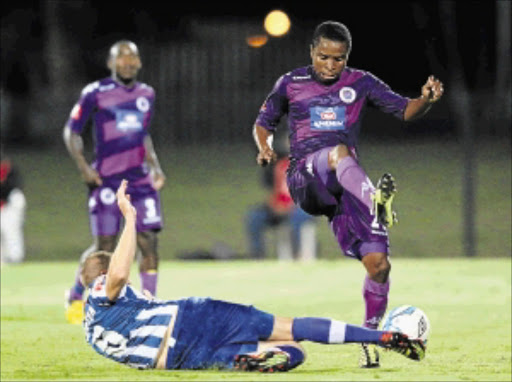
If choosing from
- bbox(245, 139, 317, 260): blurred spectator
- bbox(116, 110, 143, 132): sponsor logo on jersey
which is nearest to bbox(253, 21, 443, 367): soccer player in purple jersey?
bbox(116, 110, 143, 132): sponsor logo on jersey

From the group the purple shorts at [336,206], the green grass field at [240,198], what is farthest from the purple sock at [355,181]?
the green grass field at [240,198]

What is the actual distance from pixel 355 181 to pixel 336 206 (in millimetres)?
504

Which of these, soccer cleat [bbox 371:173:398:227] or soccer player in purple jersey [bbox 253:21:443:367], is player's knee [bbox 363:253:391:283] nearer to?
soccer player in purple jersey [bbox 253:21:443:367]

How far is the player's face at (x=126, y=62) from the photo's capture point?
41.8 ft

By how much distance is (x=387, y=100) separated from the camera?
9.76m

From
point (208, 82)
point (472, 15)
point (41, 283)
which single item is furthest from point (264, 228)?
point (472, 15)

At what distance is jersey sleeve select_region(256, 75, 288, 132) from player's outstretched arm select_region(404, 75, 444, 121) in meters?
0.93

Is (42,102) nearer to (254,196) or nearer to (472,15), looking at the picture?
(254,196)

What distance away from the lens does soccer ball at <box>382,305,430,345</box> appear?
8.77 meters

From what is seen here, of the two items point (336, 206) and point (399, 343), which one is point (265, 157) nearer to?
point (336, 206)

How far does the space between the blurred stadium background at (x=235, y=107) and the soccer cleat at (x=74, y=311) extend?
407 inches

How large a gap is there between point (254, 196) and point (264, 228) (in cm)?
839

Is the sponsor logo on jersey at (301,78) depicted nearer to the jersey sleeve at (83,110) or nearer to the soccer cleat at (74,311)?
the jersey sleeve at (83,110)

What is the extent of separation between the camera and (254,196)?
29.6 m
